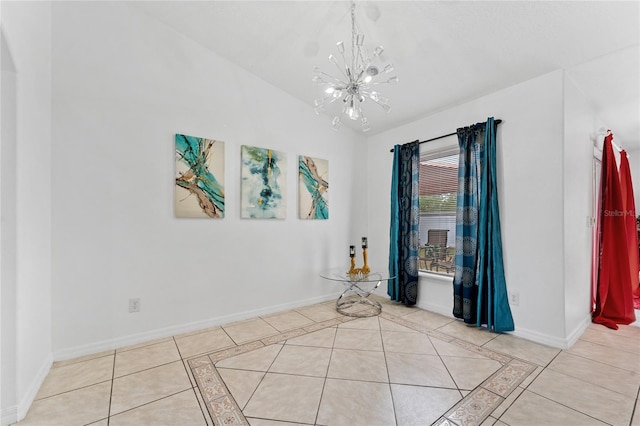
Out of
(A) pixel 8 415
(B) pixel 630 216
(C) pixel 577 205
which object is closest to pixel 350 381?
(A) pixel 8 415

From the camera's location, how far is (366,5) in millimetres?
2225

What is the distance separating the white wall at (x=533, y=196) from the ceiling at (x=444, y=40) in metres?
0.19

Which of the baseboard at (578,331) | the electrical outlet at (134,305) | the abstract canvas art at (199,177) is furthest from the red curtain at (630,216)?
the electrical outlet at (134,305)

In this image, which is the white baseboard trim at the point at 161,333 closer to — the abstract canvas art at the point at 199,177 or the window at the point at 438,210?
the abstract canvas art at the point at 199,177

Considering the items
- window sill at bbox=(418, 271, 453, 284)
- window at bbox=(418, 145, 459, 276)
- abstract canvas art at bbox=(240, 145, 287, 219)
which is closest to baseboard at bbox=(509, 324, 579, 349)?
window sill at bbox=(418, 271, 453, 284)

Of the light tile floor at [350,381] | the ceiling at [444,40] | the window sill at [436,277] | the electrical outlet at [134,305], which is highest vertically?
the ceiling at [444,40]

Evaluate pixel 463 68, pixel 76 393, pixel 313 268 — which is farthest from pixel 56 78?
pixel 463 68

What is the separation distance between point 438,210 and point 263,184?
2.14m

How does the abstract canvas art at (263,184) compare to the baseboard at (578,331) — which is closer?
the baseboard at (578,331)

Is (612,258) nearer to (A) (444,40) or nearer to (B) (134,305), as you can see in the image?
(A) (444,40)

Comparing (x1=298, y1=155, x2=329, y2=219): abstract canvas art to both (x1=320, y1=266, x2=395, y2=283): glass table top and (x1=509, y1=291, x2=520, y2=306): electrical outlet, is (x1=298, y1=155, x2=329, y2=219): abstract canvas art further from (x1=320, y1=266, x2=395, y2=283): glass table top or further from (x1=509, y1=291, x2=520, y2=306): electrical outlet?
(x1=509, y1=291, x2=520, y2=306): electrical outlet

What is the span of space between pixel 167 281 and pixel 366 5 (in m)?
2.93

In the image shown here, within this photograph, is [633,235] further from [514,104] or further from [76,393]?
[76,393]

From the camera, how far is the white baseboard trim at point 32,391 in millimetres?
1599
